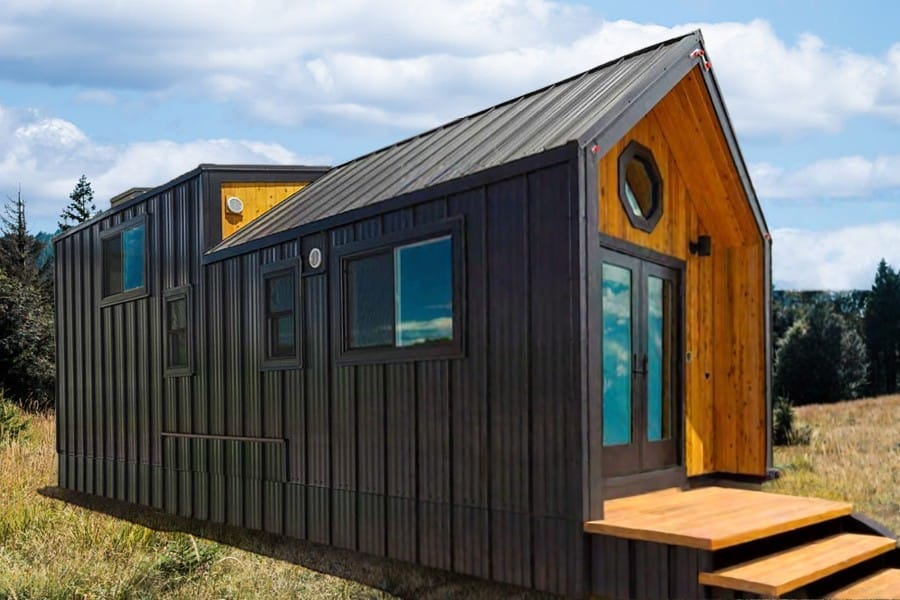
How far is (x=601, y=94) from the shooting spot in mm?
7281

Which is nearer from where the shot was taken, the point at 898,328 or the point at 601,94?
the point at 601,94

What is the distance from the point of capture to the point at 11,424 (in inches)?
727

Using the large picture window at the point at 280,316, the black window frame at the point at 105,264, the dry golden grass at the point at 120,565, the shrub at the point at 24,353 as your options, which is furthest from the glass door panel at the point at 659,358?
the shrub at the point at 24,353

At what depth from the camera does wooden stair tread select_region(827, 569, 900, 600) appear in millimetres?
6191

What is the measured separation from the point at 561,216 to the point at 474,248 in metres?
0.82

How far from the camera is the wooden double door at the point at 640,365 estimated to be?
7309 mm

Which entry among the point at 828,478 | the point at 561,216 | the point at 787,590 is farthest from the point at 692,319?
the point at 828,478

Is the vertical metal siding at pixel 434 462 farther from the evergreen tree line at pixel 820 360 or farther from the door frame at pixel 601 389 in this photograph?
the evergreen tree line at pixel 820 360

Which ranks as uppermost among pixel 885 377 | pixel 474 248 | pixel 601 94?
pixel 601 94

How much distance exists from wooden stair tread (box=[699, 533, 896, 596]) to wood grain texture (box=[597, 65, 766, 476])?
157 centimetres

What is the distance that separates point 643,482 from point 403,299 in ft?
7.38

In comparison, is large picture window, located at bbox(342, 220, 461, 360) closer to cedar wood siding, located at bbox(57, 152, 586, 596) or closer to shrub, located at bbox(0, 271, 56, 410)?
cedar wood siding, located at bbox(57, 152, 586, 596)

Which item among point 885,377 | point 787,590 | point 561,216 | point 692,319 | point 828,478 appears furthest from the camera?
point 885,377

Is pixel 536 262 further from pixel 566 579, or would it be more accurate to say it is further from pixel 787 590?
pixel 787 590
